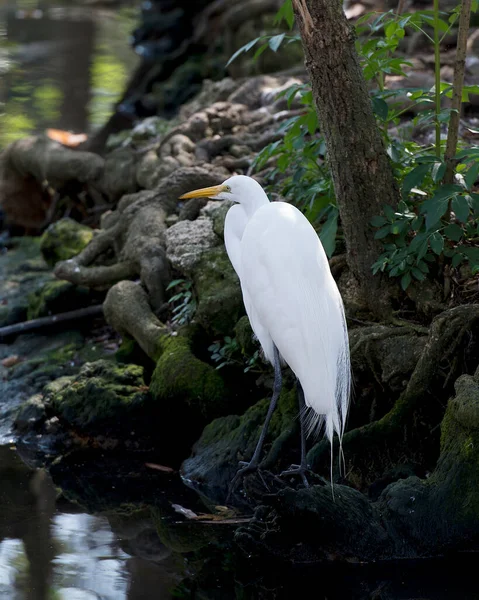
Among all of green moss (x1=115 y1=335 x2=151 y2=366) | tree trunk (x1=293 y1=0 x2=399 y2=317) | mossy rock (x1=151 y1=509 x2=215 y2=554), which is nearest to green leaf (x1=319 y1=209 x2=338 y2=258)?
tree trunk (x1=293 y1=0 x2=399 y2=317)

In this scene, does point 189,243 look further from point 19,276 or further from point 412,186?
point 19,276

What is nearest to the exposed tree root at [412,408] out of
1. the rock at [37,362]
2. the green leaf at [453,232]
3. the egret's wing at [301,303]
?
the egret's wing at [301,303]

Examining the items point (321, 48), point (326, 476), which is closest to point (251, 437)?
point (326, 476)

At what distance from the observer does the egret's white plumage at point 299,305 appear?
3.98 m

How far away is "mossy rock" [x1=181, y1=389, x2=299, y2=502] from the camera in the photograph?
15.1 feet

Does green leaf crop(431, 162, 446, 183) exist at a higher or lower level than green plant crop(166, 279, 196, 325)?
higher

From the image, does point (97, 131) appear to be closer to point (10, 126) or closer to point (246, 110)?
point (10, 126)

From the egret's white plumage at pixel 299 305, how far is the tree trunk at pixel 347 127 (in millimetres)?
325

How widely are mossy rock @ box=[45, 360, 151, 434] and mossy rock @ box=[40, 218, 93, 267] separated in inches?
102

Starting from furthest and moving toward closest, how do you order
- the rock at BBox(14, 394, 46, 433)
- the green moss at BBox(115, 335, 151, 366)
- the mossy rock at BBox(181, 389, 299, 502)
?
the green moss at BBox(115, 335, 151, 366), the rock at BBox(14, 394, 46, 433), the mossy rock at BBox(181, 389, 299, 502)

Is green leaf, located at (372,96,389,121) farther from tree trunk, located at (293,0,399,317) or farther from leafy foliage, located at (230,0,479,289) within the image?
tree trunk, located at (293,0,399,317)

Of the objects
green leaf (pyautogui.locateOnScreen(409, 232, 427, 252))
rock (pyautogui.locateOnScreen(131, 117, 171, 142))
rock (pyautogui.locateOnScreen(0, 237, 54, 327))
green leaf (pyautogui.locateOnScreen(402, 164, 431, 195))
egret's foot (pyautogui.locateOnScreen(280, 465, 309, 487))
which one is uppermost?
green leaf (pyautogui.locateOnScreen(402, 164, 431, 195))

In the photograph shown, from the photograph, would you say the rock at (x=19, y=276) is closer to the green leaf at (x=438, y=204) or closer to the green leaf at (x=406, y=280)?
the green leaf at (x=406, y=280)

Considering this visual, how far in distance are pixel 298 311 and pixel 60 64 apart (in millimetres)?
13966
